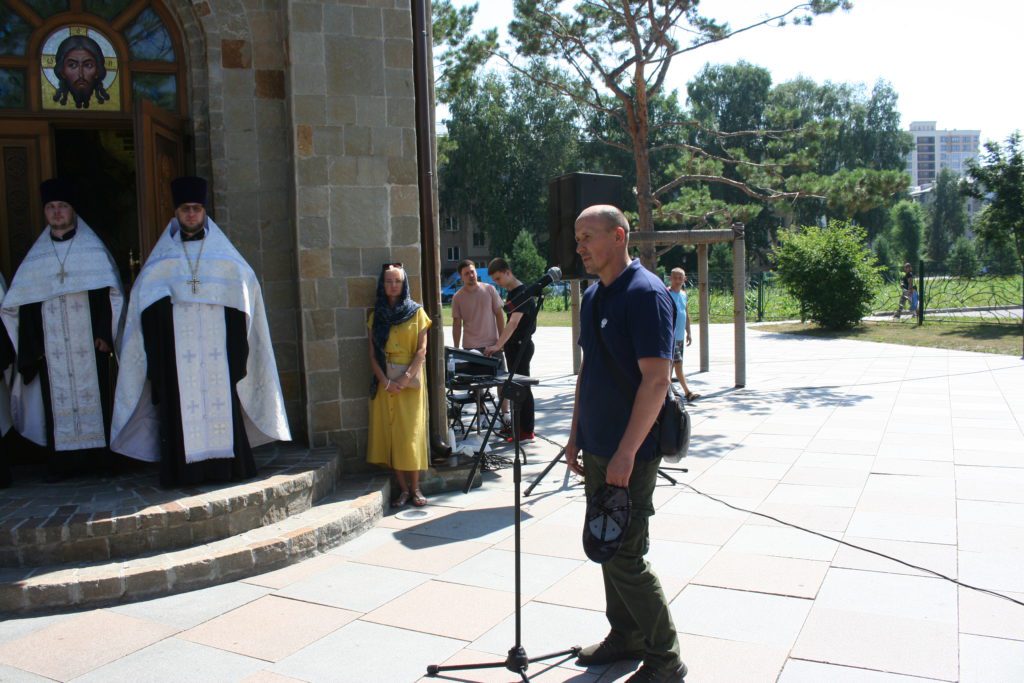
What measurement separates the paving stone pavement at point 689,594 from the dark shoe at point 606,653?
0.06m

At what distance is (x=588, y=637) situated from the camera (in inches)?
152

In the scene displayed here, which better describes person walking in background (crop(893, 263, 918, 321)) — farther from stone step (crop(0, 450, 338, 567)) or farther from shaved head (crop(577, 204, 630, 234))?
shaved head (crop(577, 204, 630, 234))

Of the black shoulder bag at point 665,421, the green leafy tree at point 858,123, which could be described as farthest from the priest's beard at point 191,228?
the green leafy tree at point 858,123

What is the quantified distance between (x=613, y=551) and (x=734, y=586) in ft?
5.22

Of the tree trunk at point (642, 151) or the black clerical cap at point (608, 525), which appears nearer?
the black clerical cap at point (608, 525)

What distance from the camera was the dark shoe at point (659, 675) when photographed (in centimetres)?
327

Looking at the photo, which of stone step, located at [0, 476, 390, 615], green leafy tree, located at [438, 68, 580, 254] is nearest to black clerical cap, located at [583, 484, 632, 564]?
stone step, located at [0, 476, 390, 615]

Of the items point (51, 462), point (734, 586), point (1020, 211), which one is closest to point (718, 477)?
point (734, 586)

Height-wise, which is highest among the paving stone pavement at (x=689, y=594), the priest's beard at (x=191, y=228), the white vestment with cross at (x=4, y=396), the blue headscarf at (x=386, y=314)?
the priest's beard at (x=191, y=228)

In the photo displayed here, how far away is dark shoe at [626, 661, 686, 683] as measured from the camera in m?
3.27

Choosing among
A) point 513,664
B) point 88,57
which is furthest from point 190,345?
point 513,664

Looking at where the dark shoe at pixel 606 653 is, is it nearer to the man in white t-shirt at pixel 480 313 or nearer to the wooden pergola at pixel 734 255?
the man in white t-shirt at pixel 480 313

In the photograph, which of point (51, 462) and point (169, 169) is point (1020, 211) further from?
point (51, 462)

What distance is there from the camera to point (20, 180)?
20.7 feet
